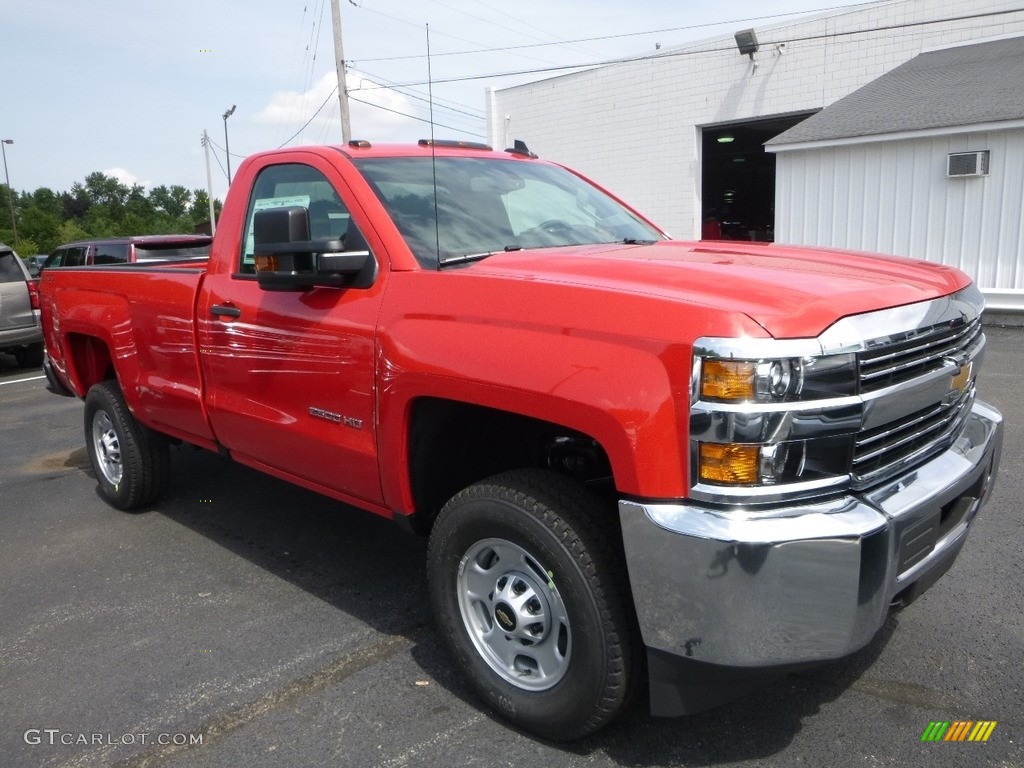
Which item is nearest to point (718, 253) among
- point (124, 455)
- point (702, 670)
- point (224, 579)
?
point (702, 670)

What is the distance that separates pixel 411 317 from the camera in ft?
9.74

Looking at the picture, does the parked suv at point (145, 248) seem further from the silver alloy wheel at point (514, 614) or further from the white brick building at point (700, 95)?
the white brick building at point (700, 95)

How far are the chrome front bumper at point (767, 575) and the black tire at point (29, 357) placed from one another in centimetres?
1236

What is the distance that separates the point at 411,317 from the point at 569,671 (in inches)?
49.4

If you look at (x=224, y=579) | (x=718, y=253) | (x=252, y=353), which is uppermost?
(x=718, y=253)

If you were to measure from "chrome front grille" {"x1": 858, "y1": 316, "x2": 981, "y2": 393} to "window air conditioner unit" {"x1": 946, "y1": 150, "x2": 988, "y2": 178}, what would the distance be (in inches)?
447

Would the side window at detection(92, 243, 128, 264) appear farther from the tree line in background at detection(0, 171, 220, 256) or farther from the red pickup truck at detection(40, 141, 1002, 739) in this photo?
the tree line in background at detection(0, 171, 220, 256)

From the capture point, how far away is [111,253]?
452 inches

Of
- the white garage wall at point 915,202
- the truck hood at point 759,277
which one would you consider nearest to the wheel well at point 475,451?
the truck hood at point 759,277

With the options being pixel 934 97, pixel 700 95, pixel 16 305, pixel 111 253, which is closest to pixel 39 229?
pixel 700 95

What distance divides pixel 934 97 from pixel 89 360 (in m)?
13.1

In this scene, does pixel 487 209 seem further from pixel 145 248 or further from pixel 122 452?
pixel 145 248

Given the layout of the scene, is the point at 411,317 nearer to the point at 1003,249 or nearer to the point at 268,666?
the point at 268,666

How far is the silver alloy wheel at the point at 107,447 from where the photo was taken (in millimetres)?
5305
